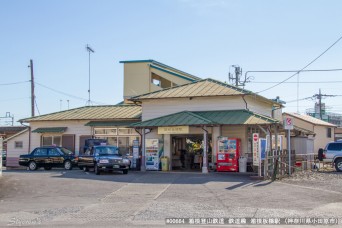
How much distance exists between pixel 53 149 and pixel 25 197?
14439mm

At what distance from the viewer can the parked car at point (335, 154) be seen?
2834 centimetres

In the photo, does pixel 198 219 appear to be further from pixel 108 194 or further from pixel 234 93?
pixel 234 93

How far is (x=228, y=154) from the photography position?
26.1 metres

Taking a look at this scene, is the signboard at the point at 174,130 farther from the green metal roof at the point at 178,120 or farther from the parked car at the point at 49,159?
the parked car at the point at 49,159

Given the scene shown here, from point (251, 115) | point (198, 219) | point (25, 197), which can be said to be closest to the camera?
point (198, 219)

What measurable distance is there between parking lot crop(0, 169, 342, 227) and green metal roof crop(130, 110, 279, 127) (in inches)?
196

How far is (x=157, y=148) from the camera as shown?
2839cm

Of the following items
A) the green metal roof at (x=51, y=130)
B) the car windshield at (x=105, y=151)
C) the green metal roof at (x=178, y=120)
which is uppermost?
the green metal roof at (x=178, y=120)

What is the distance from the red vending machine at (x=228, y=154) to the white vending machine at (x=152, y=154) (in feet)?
13.7

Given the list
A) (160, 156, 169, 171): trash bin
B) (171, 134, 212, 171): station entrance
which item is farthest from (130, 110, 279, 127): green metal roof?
(171, 134, 212, 171): station entrance

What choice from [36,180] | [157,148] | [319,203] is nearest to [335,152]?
[157,148]

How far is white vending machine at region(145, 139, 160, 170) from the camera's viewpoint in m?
28.3

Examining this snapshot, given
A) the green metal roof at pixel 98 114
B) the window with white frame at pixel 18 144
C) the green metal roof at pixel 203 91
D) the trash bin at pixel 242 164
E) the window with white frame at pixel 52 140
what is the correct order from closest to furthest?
the trash bin at pixel 242 164 < the green metal roof at pixel 203 91 < the green metal roof at pixel 98 114 < the window with white frame at pixel 52 140 < the window with white frame at pixel 18 144

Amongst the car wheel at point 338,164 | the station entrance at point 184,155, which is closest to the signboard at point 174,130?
the station entrance at point 184,155
